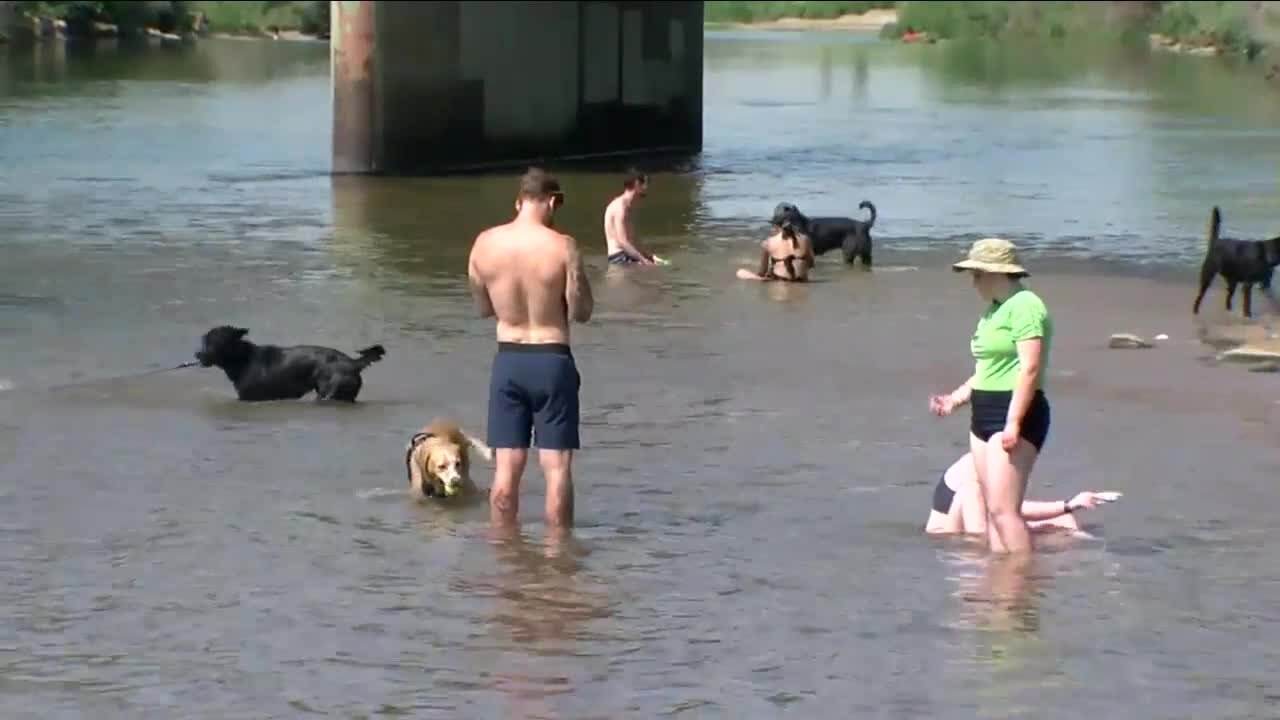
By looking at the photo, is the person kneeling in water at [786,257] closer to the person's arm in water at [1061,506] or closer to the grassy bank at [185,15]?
the person's arm in water at [1061,506]

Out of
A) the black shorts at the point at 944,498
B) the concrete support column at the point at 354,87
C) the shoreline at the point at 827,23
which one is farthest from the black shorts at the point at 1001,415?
the shoreline at the point at 827,23

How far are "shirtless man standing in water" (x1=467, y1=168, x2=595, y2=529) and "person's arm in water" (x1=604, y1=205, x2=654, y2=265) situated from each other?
44.0 ft

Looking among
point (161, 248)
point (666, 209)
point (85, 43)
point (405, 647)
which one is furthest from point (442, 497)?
point (85, 43)

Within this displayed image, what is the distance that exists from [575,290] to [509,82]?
108 ft

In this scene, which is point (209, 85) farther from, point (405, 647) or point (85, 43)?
point (405, 647)

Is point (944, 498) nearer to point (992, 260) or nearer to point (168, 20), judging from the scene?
point (992, 260)

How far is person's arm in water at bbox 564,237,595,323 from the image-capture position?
1073cm

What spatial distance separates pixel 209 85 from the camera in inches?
2945

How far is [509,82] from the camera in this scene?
142ft

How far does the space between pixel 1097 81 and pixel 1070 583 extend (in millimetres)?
75385

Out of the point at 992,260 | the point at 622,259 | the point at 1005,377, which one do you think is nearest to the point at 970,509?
the point at 1005,377

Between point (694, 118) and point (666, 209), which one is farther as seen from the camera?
point (694, 118)

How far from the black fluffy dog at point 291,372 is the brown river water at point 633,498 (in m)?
0.15

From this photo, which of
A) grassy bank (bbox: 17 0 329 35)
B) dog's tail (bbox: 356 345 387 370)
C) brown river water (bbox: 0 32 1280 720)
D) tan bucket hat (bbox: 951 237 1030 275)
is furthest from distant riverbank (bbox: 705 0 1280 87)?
tan bucket hat (bbox: 951 237 1030 275)
